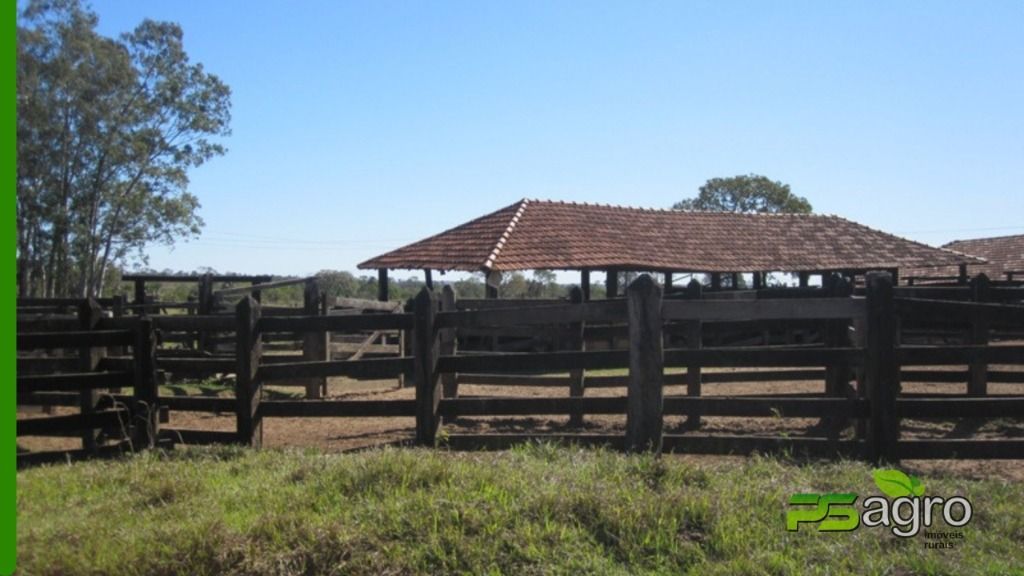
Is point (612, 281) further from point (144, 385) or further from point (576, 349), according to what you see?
point (144, 385)

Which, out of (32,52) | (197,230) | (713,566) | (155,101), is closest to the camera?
(713,566)

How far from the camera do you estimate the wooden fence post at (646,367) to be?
6.64 meters

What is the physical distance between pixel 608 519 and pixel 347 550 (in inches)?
51.8

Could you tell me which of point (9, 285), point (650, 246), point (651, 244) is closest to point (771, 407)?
point (9, 285)

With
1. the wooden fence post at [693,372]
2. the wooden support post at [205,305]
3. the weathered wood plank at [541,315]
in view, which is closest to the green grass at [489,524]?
the weathered wood plank at [541,315]

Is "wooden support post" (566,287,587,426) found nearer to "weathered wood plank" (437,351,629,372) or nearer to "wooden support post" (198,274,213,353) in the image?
"weathered wood plank" (437,351,629,372)

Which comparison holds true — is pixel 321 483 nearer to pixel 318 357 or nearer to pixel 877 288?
pixel 877 288

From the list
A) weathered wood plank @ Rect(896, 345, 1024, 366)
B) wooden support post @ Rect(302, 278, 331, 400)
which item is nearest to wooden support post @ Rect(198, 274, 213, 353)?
wooden support post @ Rect(302, 278, 331, 400)

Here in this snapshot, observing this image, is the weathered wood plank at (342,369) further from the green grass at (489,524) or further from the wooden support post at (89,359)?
the green grass at (489,524)

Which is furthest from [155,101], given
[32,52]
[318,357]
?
[318,357]

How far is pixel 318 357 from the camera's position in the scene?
513 inches

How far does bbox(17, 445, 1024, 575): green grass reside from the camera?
4.21 metres

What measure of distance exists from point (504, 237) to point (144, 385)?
52.0ft

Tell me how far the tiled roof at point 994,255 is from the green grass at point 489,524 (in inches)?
1618
